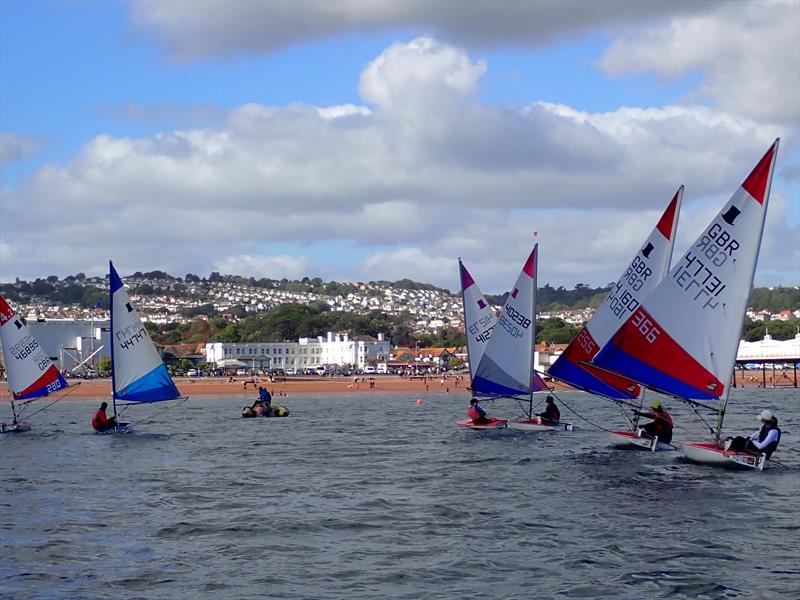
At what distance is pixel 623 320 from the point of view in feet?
118

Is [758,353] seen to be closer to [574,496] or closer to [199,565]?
[574,496]

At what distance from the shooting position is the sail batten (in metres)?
43.8

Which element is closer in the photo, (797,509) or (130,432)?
(797,509)

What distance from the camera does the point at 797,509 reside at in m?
21.9

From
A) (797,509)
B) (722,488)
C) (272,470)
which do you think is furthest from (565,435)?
(797,509)

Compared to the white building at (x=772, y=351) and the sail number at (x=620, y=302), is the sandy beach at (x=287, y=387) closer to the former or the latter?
the white building at (x=772, y=351)

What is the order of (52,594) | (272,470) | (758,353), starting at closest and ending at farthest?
1. (52,594)
2. (272,470)
3. (758,353)

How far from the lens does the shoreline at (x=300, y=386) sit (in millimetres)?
102312

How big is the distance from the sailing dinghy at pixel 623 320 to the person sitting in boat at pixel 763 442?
20.0 feet

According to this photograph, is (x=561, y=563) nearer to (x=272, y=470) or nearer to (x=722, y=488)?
(x=722, y=488)

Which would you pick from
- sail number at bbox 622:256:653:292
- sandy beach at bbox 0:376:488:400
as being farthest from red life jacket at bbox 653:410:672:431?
sandy beach at bbox 0:376:488:400

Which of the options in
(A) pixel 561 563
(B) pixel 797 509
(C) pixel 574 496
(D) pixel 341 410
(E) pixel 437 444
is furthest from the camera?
(D) pixel 341 410

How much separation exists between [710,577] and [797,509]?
6307 mm

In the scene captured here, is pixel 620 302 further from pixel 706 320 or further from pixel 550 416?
pixel 706 320
